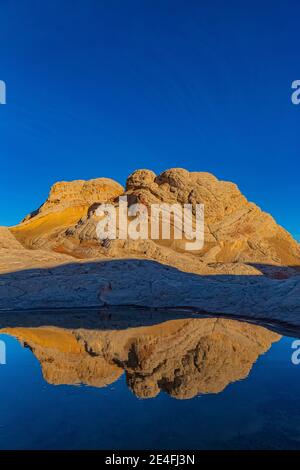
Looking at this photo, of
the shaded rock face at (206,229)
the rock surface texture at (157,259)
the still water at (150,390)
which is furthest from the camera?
the shaded rock face at (206,229)

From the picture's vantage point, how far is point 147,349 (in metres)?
13.7

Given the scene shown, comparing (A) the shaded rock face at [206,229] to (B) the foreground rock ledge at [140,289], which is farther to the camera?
(A) the shaded rock face at [206,229]

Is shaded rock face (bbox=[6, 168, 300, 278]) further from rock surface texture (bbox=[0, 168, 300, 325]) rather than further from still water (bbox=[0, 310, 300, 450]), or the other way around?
still water (bbox=[0, 310, 300, 450])

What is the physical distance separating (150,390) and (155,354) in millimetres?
3413

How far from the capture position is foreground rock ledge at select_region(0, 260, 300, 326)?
76.6 feet

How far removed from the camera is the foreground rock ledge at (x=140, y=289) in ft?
76.6

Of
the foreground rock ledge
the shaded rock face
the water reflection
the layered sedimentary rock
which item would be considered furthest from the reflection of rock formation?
the layered sedimentary rock

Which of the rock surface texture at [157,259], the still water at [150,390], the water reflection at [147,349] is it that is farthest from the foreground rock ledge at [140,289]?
the still water at [150,390]

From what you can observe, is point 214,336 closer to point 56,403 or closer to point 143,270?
point 56,403

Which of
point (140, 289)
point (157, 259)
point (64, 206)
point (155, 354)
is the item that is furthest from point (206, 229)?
point (155, 354)

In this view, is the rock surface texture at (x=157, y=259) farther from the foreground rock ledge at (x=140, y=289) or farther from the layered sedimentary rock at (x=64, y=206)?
the layered sedimentary rock at (x=64, y=206)

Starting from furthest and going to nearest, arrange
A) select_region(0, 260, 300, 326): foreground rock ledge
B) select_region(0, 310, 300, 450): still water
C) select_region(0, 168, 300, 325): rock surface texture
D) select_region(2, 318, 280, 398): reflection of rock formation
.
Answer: select_region(0, 168, 300, 325): rock surface texture, select_region(0, 260, 300, 326): foreground rock ledge, select_region(2, 318, 280, 398): reflection of rock formation, select_region(0, 310, 300, 450): still water

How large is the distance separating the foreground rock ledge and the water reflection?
329 cm

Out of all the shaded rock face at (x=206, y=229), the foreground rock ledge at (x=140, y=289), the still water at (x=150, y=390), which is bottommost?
the still water at (x=150, y=390)
